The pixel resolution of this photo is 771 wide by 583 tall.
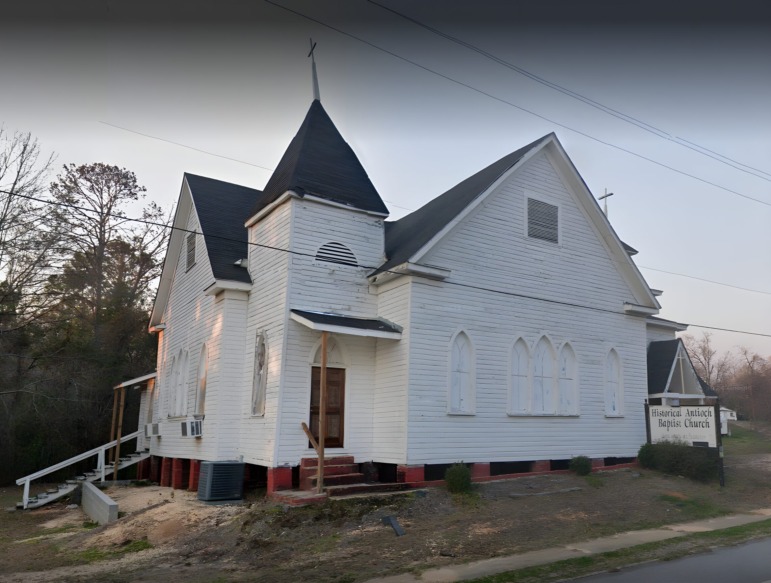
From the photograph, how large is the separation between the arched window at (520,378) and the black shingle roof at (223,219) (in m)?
7.73

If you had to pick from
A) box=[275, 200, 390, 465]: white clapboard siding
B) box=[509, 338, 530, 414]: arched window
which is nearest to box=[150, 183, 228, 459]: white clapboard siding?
box=[275, 200, 390, 465]: white clapboard siding

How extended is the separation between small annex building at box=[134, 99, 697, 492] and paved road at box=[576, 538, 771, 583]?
6.50 meters

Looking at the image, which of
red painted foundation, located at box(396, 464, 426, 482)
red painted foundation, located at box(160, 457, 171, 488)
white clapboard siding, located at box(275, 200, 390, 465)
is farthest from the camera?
red painted foundation, located at box(160, 457, 171, 488)

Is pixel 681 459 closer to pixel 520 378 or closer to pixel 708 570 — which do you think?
pixel 520 378

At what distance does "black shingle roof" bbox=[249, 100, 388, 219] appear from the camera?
56.5 ft

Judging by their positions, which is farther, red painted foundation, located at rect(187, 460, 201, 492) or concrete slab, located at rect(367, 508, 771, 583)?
red painted foundation, located at rect(187, 460, 201, 492)

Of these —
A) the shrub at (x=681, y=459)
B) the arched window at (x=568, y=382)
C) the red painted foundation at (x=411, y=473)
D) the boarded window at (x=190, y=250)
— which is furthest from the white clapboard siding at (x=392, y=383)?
the shrub at (x=681, y=459)

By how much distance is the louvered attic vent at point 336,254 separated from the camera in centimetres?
1688

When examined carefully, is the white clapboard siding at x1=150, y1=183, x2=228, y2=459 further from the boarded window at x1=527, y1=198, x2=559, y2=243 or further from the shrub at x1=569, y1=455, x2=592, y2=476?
the shrub at x1=569, y1=455, x2=592, y2=476

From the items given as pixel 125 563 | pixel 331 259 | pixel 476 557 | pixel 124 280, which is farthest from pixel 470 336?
pixel 124 280

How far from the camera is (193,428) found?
18125 millimetres

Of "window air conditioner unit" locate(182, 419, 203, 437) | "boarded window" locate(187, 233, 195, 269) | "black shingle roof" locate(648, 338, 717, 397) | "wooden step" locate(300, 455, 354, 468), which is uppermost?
"boarded window" locate(187, 233, 195, 269)

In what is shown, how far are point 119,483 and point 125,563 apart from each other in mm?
12638

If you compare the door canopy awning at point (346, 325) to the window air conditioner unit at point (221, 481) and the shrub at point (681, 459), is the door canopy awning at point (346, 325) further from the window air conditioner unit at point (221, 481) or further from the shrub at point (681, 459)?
the shrub at point (681, 459)
